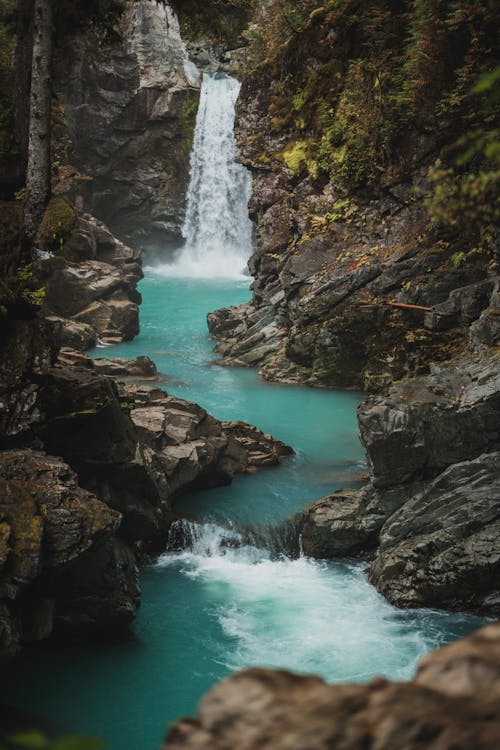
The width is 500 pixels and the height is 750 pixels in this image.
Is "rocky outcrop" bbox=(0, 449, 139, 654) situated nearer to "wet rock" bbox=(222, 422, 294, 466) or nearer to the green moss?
"wet rock" bbox=(222, 422, 294, 466)

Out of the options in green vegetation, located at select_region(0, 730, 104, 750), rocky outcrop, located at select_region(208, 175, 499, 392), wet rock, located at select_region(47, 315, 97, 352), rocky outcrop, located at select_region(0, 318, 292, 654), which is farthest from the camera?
wet rock, located at select_region(47, 315, 97, 352)

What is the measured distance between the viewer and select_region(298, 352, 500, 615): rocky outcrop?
35.8ft

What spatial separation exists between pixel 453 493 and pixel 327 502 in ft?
9.46

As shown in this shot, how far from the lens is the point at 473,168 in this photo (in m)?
17.9

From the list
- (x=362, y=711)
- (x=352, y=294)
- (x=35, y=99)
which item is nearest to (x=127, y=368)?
(x=352, y=294)

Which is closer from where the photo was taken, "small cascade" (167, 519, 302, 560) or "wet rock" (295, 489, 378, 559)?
"wet rock" (295, 489, 378, 559)

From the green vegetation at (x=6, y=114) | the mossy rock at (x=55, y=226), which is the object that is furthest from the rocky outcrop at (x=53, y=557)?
the green vegetation at (x=6, y=114)

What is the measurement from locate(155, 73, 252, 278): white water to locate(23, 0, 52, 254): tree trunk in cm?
3129

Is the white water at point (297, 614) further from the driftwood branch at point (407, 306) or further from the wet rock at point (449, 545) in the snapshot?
the driftwood branch at point (407, 306)

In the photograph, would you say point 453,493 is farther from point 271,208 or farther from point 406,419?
point 271,208

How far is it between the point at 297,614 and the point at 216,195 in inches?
1402

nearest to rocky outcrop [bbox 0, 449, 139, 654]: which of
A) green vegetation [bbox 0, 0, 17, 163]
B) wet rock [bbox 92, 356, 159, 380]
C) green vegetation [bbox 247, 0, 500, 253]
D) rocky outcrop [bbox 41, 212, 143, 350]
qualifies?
green vegetation [bbox 0, 0, 17, 163]

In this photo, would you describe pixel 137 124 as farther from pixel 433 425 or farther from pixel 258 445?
pixel 433 425

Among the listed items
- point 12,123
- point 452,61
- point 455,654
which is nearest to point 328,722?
point 455,654
